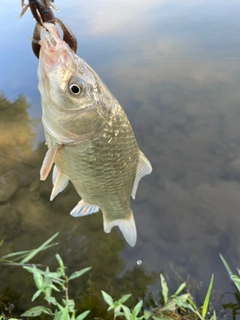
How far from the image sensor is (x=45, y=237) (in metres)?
3.33

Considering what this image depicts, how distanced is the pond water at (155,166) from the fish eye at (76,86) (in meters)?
1.99

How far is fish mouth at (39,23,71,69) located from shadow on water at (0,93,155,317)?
83.5 inches

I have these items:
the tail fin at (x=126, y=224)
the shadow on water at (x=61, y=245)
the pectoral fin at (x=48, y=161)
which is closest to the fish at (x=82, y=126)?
the pectoral fin at (x=48, y=161)

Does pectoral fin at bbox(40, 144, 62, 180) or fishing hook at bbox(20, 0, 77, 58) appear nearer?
fishing hook at bbox(20, 0, 77, 58)

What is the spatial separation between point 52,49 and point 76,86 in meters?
0.22

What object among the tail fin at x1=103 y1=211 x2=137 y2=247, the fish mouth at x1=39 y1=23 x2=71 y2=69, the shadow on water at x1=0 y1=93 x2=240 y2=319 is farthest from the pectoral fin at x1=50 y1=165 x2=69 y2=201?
the shadow on water at x1=0 y1=93 x2=240 y2=319

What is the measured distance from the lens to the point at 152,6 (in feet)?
25.3

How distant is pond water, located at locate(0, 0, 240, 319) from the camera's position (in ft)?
9.78

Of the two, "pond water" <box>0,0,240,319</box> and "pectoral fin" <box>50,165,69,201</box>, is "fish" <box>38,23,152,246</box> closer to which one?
"pectoral fin" <box>50,165,69,201</box>

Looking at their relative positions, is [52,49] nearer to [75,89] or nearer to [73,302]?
[75,89]

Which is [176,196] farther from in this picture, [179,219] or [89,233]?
[89,233]

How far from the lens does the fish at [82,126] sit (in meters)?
1.52

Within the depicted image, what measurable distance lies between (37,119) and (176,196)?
2.55 meters

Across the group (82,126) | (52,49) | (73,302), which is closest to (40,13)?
(52,49)
